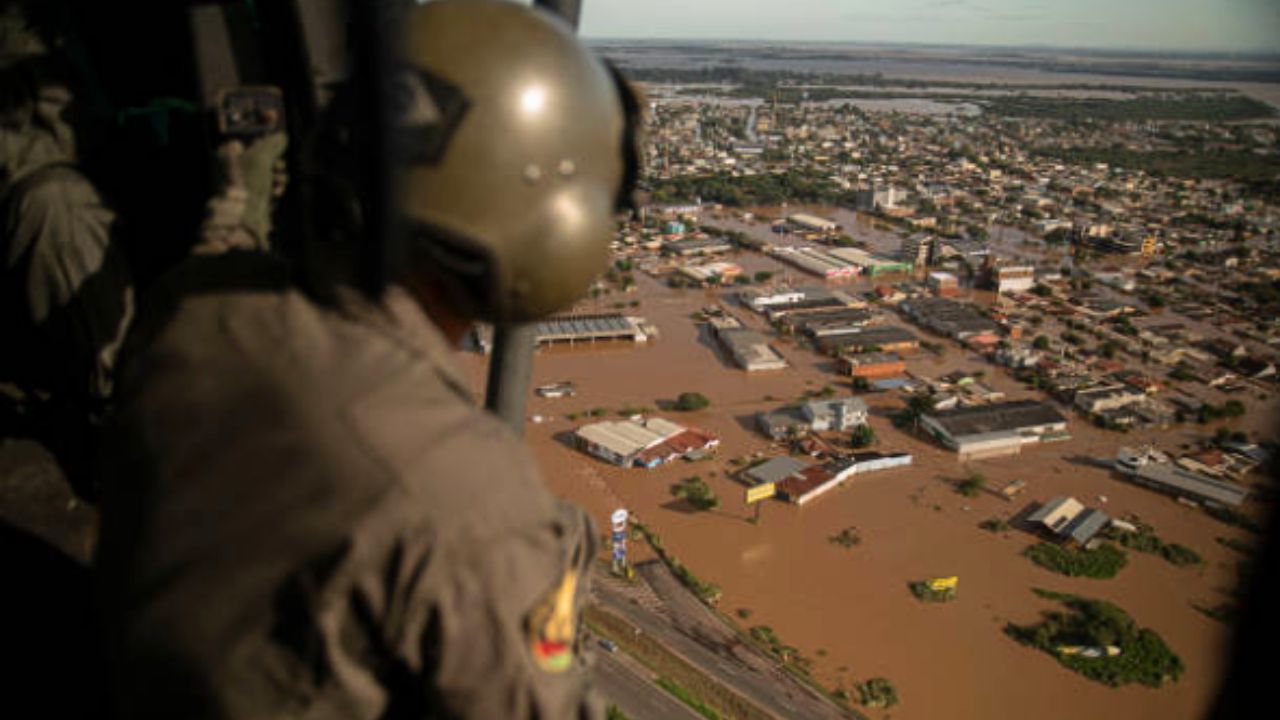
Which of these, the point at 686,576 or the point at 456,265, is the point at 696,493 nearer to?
the point at 686,576

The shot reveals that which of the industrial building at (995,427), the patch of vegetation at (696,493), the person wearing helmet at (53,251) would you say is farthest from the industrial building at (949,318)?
the person wearing helmet at (53,251)

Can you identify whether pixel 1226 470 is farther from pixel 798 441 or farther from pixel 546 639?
pixel 546 639

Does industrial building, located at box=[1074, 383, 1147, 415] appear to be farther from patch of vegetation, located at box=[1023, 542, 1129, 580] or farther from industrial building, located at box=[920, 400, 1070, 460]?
patch of vegetation, located at box=[1023, 542, 1129, 580]

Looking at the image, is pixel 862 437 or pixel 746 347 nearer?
pixel 862 437

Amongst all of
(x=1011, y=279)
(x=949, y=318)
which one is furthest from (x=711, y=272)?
(x=1011, y=279)

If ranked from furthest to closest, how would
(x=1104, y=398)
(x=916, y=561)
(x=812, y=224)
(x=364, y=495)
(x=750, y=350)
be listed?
(x=812, y=224)
(x=750, y=350)
(x=1104, y=398)
(x=916, y=561)
(x=364, y=495)

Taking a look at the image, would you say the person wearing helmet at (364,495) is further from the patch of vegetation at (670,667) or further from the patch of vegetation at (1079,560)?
the patch of vegetation at (1079,560)

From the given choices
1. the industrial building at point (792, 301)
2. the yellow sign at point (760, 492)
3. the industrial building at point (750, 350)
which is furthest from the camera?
the industrial building at point (792, 301)

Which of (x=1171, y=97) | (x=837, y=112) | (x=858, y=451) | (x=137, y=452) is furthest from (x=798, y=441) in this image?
(x=1171, y=97)
